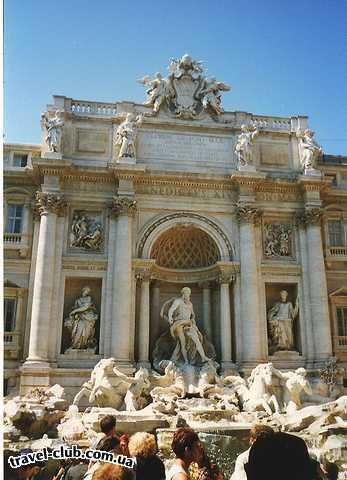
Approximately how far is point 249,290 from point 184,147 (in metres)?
7.40

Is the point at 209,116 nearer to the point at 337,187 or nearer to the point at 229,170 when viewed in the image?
the point at 229,170

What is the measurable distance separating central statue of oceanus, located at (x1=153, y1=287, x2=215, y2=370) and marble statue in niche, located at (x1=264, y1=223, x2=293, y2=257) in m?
4.50

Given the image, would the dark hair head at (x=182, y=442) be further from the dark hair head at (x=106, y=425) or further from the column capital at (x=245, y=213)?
the column capital at (x=245, y=213)

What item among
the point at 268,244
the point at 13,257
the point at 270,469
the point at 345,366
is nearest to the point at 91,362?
the point at 13,257

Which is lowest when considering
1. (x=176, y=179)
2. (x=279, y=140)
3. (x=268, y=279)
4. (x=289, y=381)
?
(x=289, y=381)

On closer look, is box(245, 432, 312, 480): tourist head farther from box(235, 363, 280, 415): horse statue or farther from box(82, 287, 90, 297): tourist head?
box(82, 287, 90, 297): tourist head

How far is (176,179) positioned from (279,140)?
5860mm

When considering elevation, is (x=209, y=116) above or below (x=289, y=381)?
above

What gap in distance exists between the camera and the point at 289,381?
1664 cm

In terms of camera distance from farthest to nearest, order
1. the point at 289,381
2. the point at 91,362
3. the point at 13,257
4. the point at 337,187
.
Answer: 1. the point at 337,187
2. the point at 13,257
3. the point at 91,362
4. the point at 289,381

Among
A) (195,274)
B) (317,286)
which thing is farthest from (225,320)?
(317,286)

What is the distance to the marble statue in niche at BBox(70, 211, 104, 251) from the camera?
21141mm

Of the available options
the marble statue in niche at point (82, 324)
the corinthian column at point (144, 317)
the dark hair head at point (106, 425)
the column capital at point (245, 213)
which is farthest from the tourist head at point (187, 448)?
the column capital at point (245, 213)

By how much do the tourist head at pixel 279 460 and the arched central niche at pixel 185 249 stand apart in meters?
18.8
